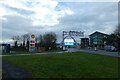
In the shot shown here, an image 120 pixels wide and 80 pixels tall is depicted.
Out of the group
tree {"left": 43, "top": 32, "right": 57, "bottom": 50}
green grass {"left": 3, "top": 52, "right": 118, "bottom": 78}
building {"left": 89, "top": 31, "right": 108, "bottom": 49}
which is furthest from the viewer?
building {"left": 89, "top": 31, "right": 108, "bottom": 49}

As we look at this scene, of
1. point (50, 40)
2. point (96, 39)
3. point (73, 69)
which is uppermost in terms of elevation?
point (96, 39)

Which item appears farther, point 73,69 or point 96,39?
point 96,39

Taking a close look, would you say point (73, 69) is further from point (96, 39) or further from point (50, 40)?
point (96, 39)

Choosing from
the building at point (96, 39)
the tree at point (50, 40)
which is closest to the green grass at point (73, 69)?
the tree at point (50, 40)

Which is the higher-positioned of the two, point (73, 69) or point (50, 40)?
point (50, 40)

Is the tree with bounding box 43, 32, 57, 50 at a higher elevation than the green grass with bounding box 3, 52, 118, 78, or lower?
higher

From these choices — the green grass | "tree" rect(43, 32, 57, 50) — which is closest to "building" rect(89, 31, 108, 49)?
"tree" rect(43, 32, 57, 50)

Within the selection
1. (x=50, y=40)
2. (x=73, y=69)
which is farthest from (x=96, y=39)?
(x=73, y=69)

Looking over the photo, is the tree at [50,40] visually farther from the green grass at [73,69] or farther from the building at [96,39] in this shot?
the green grass at [73,69]

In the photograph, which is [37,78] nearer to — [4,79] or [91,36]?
[4,79]

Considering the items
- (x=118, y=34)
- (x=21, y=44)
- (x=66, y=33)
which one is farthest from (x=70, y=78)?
(x=21, y=44)

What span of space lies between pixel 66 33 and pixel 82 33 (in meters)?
6.85

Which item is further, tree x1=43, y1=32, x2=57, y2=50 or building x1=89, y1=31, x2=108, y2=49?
building x1=89, y1=31, x2=108, y2=49

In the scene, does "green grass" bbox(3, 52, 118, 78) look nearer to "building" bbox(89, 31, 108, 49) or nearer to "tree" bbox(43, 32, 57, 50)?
"tree" bbox(43, 32, 57, 50)
